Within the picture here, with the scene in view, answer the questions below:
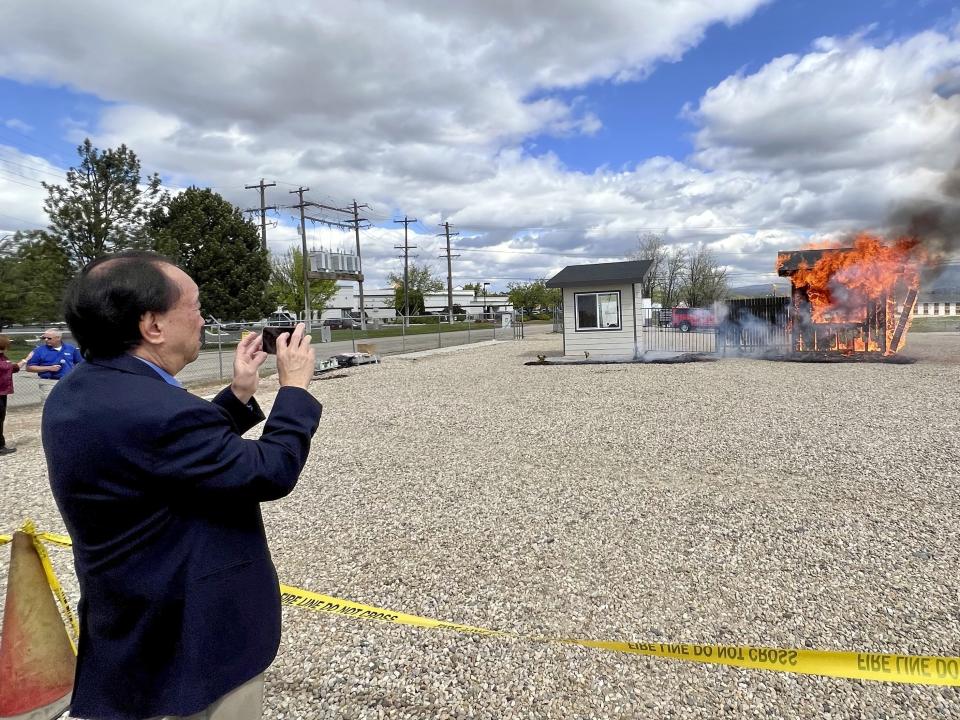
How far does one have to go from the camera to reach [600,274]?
19.4 meters

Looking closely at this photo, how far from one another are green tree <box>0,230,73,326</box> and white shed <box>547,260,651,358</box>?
2411 centimetres

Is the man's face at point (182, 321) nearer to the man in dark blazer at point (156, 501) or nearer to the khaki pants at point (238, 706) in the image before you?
the man in dark blazer at point (156, 501)

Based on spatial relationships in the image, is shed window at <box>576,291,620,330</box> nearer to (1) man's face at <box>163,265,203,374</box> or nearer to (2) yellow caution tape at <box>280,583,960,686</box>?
(2) yellow caution tape at <box>280,583,960,686</box>

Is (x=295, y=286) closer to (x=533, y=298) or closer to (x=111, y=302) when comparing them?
(x=533, y=298)

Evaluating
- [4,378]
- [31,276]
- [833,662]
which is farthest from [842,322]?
[31,276]

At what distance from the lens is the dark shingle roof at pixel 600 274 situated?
18.9 meters

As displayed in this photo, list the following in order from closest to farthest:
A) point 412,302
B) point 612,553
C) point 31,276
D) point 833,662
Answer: point 833,662
point 612,553
point 31,276
point 412,302

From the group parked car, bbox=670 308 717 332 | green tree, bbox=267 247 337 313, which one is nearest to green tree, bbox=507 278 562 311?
green tree, bbox=267 247 337 313

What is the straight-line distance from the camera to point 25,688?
8.68ft

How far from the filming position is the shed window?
19.5 meters

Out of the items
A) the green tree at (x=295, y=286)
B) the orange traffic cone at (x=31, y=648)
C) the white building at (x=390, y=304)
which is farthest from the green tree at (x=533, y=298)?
the orange traffic cone at (x=31, y=648)

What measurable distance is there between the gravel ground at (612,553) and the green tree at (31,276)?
24.1 meters

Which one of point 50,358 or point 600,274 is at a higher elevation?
point 600,274

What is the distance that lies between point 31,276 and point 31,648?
33.3 meters
